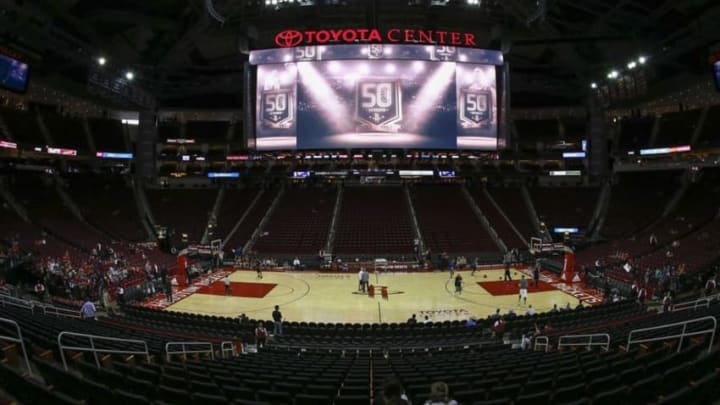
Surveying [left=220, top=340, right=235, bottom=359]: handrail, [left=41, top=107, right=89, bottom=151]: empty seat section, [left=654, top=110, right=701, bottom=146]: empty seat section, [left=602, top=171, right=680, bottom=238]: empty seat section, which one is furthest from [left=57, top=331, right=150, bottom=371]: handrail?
[left=654, top=110, right=701, bottom=146]: empty seat section

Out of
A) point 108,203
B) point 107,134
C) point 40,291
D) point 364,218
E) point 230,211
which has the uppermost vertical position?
point 107,134

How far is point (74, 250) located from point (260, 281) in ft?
47.7

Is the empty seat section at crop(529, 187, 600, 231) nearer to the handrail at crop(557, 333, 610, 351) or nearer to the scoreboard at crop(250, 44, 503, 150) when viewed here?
the scoreboard at crop(250, 44, 503, 150)

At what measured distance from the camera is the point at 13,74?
22.8 m

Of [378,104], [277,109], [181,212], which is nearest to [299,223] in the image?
[181,212]

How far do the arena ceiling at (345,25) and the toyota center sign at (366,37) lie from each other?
1996mm

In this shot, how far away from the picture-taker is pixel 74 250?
3158 cm

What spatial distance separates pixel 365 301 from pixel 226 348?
441 inches

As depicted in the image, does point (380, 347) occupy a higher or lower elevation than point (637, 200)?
lower

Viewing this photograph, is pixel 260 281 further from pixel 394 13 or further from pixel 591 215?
pixel 591 215

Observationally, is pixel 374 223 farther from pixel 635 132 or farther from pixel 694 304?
pixel 635 132

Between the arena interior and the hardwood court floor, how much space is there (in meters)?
0.22

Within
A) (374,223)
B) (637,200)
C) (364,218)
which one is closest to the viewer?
(374,223)

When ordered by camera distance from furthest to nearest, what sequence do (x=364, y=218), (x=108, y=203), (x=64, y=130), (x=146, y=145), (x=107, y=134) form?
(x=107, y=134) → (x=146, y=145) → (x=108, y=203) → (x=64, y=130) → (x=364, y=218)
